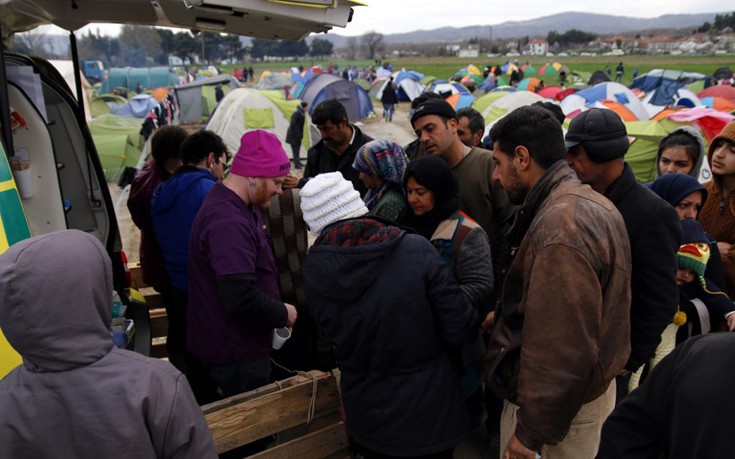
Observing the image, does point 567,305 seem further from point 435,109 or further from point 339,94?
point 339,94

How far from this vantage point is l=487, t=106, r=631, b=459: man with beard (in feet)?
5.72

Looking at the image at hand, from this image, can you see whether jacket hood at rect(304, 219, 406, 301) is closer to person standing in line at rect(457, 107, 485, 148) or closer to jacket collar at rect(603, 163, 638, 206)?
jacket collar at rect(603, 163, 638, 206)

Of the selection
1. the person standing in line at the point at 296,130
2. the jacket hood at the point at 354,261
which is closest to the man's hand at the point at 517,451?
the jacket hood at the point at 354,261

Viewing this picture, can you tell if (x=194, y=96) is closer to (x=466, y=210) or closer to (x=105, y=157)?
(x=105, y=157)

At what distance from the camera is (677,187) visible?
127 inches

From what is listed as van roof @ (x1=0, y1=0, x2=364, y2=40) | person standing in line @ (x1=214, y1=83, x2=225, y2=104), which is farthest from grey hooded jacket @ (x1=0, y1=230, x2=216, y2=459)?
person standing in line @ (x1=214, y1=83, x2=225, y2=104)

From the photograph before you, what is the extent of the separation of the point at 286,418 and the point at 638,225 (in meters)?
1.93

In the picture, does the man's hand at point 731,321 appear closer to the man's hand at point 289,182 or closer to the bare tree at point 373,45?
the man's hand at point 289,182

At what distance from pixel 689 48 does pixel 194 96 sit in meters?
120

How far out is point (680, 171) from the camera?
12.9 feet

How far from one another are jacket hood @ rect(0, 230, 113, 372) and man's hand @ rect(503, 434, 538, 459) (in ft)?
4.90

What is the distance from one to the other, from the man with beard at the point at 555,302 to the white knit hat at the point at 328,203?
27.3 inches

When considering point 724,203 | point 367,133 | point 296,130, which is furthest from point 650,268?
point 367,133

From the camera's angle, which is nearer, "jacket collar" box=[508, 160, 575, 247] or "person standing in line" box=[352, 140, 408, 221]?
"jacket collar" box=[508, 160, 575, 247]
